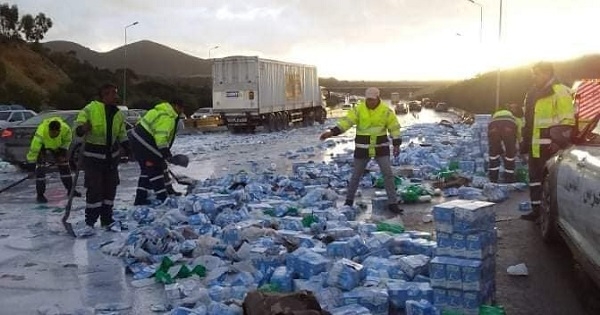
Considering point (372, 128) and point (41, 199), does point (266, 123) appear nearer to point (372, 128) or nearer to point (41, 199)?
point (41, 199)

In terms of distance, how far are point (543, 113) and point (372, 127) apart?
2275 millimetres

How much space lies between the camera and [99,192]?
9.02 metres

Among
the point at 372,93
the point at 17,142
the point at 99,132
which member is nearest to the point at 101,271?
the point at 99,132

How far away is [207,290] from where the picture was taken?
5.87m

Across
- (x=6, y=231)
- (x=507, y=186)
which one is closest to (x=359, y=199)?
(x=507, y=186)

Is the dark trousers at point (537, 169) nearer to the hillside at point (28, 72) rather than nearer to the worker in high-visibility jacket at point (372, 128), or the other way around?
the worker in high-visibility jacket at point (372, 128)

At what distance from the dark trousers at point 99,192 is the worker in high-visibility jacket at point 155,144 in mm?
1382

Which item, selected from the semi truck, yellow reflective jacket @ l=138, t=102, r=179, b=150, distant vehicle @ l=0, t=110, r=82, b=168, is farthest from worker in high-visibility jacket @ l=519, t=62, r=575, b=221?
the semi truck

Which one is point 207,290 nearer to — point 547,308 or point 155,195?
point 547,308

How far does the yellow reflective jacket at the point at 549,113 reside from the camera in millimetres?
8422

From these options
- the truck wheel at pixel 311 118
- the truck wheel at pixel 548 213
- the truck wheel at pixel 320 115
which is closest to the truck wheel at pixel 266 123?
the truck wheel at pixel 311 118

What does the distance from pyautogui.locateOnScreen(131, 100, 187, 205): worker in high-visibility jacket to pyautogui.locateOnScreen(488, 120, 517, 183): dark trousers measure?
578cm

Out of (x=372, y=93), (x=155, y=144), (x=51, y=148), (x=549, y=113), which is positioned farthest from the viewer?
(x=51, y=148)

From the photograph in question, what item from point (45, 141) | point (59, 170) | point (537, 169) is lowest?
point (59, 170)
